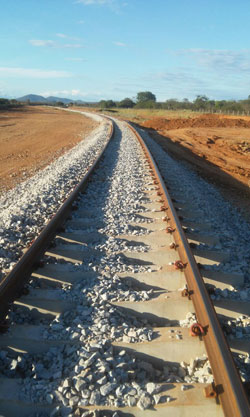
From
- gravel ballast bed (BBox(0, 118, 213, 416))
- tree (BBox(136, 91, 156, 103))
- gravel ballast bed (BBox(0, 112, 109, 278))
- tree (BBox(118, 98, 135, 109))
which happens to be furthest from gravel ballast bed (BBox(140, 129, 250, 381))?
tree (BBox(136, 91, 156, 103))

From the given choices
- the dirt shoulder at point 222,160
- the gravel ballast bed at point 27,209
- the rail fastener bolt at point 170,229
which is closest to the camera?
the gravel ballast bed at point 27,209

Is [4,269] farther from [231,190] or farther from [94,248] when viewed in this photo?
[231,190]

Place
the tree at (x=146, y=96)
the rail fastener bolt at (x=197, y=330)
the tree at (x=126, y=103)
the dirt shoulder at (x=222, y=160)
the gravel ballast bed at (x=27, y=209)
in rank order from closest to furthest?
1. the rail fastener bolt at (x=197, y=330)
2. the gravel ballast bed at (x=27, y=209)
3. the dirt shoulder at (x=222, y=160)
4. the tree at (x=126, y=103)
5. the tree at (x=146, y=96)

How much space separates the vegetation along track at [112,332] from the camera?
7.67 feet

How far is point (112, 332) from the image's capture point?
2971mm

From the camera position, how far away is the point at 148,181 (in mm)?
8312

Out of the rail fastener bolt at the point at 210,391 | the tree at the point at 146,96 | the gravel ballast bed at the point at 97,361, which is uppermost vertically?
the tree at the point at 146,96

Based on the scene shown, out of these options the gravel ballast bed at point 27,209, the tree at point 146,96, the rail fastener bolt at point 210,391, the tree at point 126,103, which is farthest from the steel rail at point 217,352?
the tree at point 146,96

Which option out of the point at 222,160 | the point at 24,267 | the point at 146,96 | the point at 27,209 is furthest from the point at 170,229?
the point at 146,96

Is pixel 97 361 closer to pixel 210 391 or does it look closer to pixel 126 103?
pixel 210 391

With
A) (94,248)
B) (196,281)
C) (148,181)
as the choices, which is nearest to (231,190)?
(148,181)

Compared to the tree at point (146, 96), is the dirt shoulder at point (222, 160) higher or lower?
lower

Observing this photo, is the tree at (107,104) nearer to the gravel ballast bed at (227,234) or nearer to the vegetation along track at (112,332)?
the gravel ballast bed at (227,234)

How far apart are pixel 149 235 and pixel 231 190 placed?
599 centimetres
